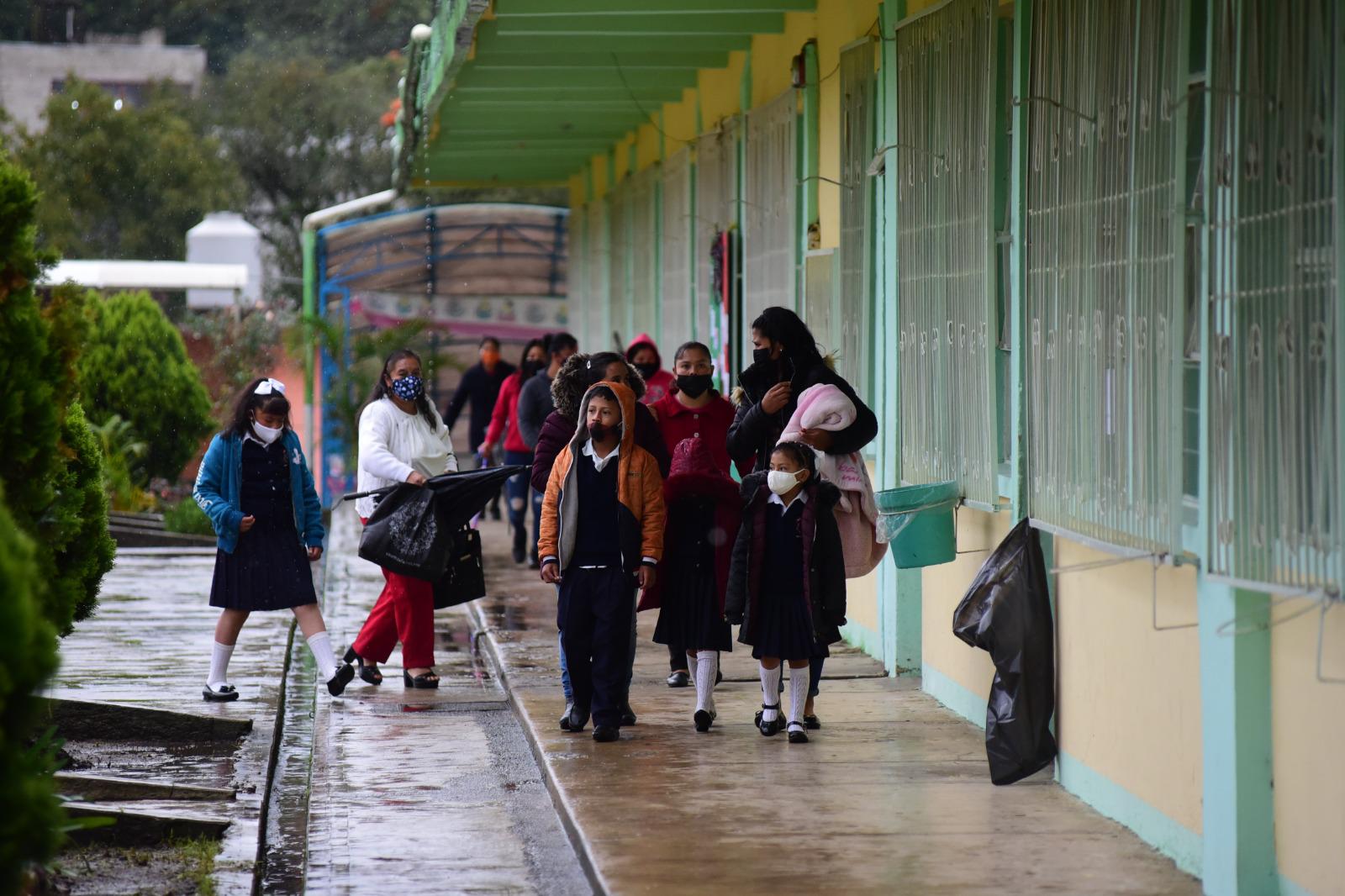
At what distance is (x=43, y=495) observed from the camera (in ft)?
20.6

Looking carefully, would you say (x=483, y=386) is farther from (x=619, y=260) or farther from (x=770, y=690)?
(x=770, y=690)

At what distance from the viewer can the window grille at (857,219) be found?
34.6ft

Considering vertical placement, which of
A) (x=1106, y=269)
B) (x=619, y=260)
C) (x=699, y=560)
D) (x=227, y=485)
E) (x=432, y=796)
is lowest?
(x=432, y=796)

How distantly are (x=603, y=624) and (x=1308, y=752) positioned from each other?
3.67 meters

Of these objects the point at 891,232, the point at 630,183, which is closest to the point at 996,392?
the point at 891,232

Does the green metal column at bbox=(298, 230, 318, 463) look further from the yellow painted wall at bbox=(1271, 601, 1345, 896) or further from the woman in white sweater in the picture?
the yellow painted wall at bbox=(1271, 601, 1345, 896)

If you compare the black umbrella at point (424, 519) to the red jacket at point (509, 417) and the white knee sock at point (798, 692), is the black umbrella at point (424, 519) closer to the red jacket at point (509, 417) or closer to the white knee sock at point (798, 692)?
the white knee sock at point (798, 692)

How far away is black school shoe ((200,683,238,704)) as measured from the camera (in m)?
9.98

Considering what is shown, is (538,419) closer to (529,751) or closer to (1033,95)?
(529,751)

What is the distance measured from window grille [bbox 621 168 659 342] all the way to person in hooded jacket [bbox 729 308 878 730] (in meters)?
10.1

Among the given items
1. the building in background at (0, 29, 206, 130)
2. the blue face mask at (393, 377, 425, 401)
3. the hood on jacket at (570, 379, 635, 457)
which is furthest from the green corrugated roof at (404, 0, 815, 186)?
the building in background at (0, 29, 206, 130)

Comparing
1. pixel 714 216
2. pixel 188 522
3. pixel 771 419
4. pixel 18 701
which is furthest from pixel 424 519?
pixel 188 522

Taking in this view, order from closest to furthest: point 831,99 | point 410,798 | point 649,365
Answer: point 410,798 < point 831,99 < point 649,365

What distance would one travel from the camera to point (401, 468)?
9.83 meters
